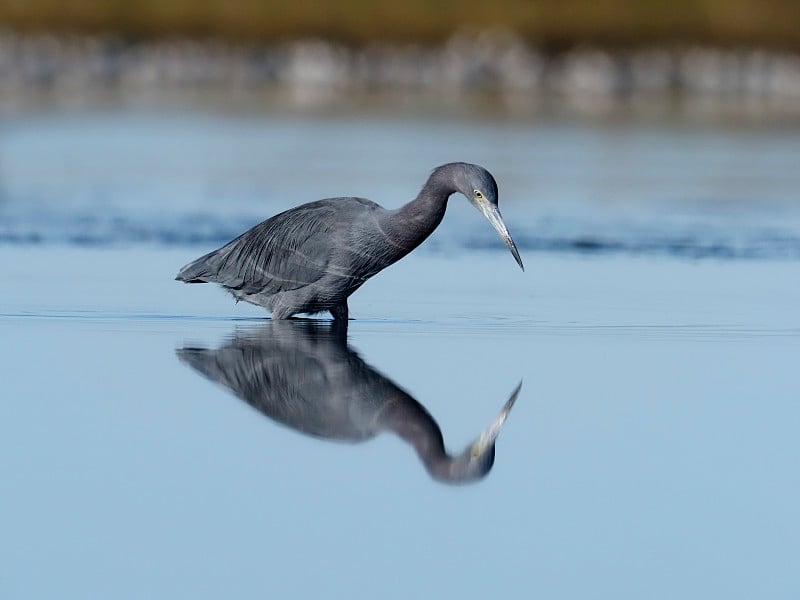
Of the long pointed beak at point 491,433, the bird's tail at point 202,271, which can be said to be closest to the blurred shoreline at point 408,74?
the bird's tail at point 202,271

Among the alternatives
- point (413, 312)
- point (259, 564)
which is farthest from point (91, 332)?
point (259, 564)

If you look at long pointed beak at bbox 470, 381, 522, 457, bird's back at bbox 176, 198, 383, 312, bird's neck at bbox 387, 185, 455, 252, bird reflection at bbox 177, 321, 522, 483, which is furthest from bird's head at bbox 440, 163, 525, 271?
long pointed beak at bbox 470, 381, 522, 457

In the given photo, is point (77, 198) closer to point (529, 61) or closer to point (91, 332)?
point (91, 332)

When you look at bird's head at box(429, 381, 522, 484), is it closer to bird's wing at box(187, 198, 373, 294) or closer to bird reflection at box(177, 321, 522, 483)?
bird reflection at box(177, 321, 522, 483)

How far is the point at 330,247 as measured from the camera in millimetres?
8992

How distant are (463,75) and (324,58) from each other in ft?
→ 10.3

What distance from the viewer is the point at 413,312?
9.37 m

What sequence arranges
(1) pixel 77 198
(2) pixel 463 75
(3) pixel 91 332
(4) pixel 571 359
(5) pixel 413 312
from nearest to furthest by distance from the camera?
(4) pixel 571 359 → (3) pixel 91 332 → (5) pixel 413 312 → (1) pixel 77 198 → (2) pixel 463 75

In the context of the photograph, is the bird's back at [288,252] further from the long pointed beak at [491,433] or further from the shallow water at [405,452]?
the long pointed beak at [491,433]

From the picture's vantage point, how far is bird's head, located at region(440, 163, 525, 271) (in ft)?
27.5

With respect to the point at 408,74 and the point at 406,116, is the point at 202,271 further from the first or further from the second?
the point at 408,74

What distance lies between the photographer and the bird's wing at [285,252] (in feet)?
29.7

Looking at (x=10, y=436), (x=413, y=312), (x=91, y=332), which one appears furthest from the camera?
(x=413, y=312)

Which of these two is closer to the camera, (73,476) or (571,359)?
(73,476)
